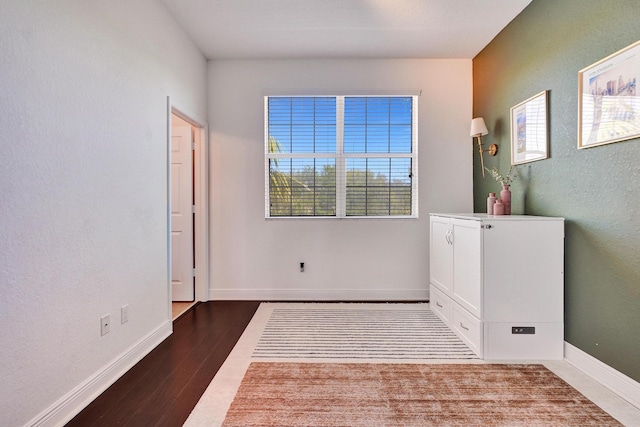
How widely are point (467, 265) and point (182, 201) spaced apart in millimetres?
2856

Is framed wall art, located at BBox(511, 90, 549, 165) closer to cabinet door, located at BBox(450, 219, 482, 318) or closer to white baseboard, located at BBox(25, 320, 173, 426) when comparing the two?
cabinet door, located at BBox(450, 219, 482, 318)

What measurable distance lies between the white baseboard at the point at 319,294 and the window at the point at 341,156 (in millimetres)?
860

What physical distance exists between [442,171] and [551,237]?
1.52 metres

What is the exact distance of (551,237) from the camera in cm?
211

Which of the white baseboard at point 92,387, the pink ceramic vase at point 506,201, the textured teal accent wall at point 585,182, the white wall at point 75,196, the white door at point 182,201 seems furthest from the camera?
the white door at point 182,201

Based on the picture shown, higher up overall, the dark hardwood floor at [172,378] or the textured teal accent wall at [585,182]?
the textured teal accent wall at [585,182]

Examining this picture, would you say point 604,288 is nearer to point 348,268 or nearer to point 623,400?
point 623,400

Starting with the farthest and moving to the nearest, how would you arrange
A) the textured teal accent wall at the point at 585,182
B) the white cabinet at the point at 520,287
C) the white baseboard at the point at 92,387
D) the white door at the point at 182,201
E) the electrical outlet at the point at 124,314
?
the white door at the point at 182,201
the white cabinet at the point at 520,287
the electrical outlet at the point at 124,314
the textured teal accent wall at the point at 585,182
the white baseboard at the point at 92,387

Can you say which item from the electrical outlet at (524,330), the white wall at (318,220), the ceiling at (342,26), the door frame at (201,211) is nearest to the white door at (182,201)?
the door frame at (201,211)

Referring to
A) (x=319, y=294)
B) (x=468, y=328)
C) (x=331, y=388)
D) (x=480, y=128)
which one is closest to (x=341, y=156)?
(x=480, y=128)

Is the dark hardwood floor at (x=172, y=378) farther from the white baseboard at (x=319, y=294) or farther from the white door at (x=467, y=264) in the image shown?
the white door at (x=467, y=264)

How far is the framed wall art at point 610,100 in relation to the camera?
1.66 metres

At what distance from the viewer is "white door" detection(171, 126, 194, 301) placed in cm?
333

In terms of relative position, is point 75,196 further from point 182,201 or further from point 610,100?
point 610,100
